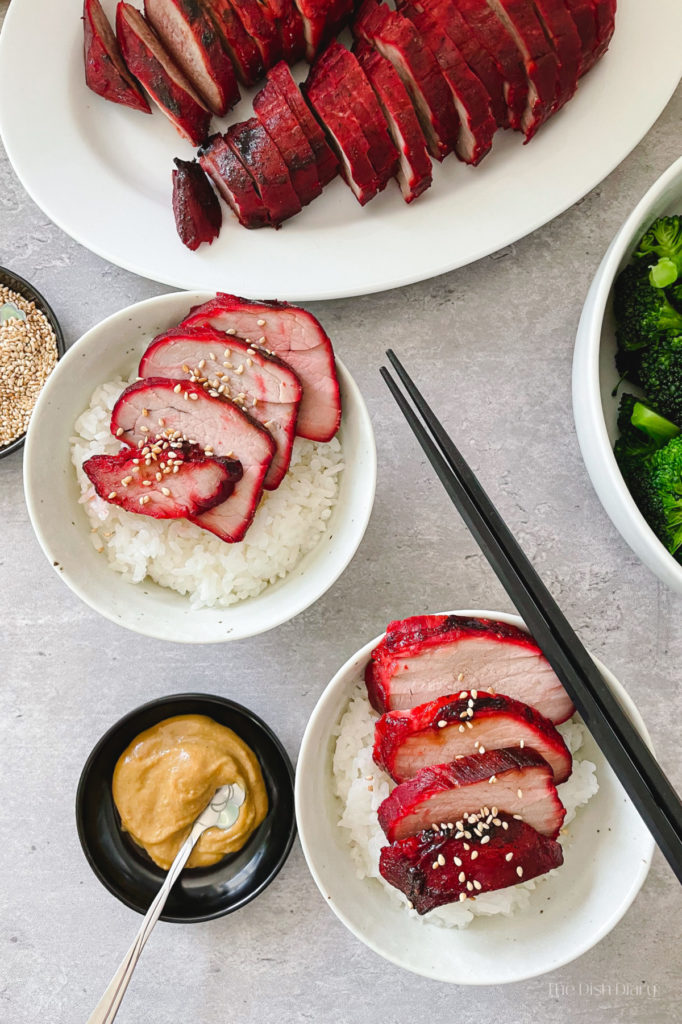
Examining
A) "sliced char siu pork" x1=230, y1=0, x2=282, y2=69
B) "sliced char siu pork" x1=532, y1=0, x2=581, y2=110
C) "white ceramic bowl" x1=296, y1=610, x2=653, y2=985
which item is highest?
"sliced char siu pork" x1=230, y1=0, x2=282, y2=69

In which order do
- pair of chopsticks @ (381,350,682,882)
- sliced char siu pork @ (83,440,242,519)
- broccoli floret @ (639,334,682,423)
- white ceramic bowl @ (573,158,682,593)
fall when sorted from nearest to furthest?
pair of chopsticks @ (381,350,682,882)
sliced char siu pork @ (83,440,242,519)
white ceramic bowl @ (573,158,682,593)
broccoli floret @ (639,334,682,423)

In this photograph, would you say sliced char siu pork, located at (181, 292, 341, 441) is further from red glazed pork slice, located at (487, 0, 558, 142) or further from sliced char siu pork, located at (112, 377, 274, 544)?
red glazed pork slice, located at (487, 0, 558, 142)

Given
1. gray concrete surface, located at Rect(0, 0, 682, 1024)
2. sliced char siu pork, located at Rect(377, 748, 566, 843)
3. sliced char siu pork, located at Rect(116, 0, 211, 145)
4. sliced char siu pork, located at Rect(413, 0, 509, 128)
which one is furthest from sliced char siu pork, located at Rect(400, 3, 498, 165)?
sliced char siu pork, located at Rect(377, 748, 566, 843)

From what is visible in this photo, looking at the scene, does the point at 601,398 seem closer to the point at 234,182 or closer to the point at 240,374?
the point at 240,374

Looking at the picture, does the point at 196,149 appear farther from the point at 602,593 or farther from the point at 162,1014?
the point at 162,1014

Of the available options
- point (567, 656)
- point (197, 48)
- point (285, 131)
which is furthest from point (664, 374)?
point (197, 48)

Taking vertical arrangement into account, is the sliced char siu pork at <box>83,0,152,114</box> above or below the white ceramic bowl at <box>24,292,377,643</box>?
Answer: above

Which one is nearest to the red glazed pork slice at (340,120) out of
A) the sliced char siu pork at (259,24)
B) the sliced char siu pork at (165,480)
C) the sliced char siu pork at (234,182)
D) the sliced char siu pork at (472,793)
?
the sliced char siu pork at (259,24)

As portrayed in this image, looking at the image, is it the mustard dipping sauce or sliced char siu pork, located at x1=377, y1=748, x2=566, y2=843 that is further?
the mustard dipping sauce
